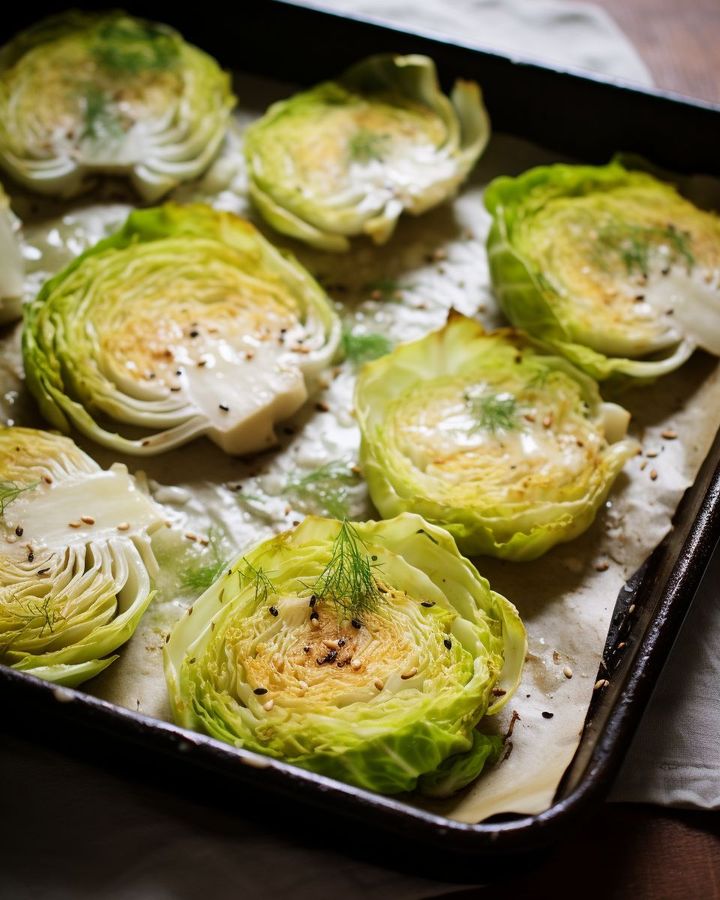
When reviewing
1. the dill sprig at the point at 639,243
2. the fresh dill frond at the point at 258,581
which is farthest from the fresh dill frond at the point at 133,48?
the fresh dill frond at the point at 258,581

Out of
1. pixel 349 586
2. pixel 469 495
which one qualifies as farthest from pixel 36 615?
pixel 469 495

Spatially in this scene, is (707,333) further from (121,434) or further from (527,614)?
(121,434)

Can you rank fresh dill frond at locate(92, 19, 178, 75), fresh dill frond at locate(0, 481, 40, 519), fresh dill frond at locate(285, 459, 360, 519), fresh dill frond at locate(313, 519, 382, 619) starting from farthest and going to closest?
fresh dill frond at locate(92, 19, 178, 75) → fresh dill frond at locate(285, 459, 360, 519) → fresh dill frond at locate(0, 481, 40, 519) → fresh dill frond at locate(313, 519, 382, 619)

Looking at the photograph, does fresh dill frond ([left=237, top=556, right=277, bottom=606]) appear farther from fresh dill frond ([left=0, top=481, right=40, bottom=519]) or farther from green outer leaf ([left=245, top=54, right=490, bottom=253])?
green outer leaf ([left=245, top=54, right=490, bottom=253])

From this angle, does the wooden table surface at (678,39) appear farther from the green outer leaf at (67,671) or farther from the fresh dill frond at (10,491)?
the green outer leaf at (67,671)

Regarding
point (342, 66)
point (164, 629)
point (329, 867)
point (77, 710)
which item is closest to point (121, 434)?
point (164, 629)

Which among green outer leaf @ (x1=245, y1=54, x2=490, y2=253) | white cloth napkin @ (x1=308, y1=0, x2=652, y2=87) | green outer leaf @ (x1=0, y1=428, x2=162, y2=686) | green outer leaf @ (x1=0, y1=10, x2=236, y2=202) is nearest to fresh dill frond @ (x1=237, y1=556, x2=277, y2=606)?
green outer leaf @ (x1=0, y1=428, x2=162, y2=686)

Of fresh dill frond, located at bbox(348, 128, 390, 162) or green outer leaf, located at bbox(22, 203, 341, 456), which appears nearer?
green outer leaf, located at bbox(22, 203, 341, 456)
